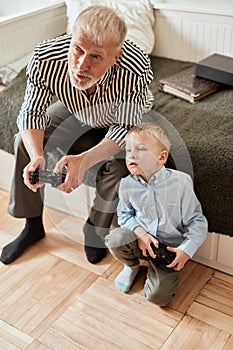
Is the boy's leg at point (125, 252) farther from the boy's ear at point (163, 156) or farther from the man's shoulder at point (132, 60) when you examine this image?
the man's shoulder at point (132, 60)

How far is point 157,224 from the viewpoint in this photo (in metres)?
1.38

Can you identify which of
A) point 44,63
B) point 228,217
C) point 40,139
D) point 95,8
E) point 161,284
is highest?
point 95,8

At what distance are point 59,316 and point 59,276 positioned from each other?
18 cm

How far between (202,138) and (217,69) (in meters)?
0.45

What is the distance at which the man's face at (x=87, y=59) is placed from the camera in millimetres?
1242

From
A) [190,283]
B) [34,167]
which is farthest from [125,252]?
[34,167]

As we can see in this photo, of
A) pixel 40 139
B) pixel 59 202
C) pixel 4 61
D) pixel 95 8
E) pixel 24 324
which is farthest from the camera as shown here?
pixel 4 61

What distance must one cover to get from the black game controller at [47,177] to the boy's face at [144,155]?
8.4 inches

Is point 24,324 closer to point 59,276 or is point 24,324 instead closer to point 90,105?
point 59,276

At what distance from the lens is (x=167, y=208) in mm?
1354

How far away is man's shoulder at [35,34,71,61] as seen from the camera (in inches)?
54.9

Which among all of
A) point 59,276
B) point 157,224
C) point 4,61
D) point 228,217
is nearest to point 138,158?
point 157,224

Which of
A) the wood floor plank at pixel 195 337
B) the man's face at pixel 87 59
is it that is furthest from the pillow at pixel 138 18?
the wood floor plank at pixel 195 337

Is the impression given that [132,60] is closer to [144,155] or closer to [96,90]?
[96,90]
